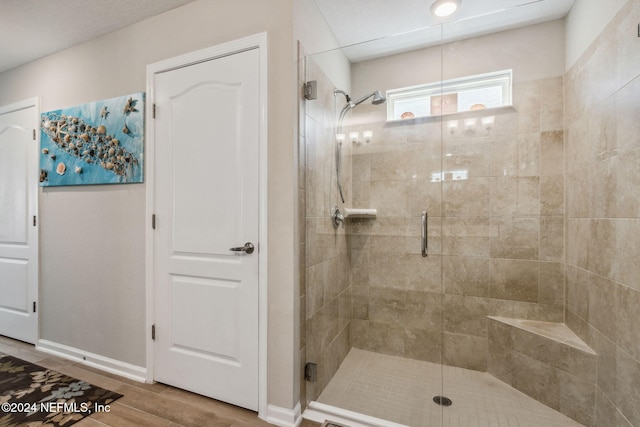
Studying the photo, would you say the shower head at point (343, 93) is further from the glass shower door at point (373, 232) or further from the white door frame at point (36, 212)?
the white door frame at point (36, 212)

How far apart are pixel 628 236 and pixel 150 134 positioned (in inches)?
108

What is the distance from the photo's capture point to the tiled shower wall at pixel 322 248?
1740 mm

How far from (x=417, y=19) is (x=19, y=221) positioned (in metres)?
3.78

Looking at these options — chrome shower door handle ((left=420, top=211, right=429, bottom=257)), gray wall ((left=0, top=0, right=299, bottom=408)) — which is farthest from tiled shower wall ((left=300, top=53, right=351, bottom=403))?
chrome shower door handle ((left=420, top=211, right=429, bottom=257))

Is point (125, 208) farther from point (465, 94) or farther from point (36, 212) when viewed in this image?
point (465, 94)

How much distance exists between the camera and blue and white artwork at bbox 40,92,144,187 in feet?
6.70

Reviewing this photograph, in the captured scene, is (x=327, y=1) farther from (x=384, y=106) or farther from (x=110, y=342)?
(x=110, y=342)

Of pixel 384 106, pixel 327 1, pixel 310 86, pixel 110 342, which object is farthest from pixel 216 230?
pixel 327 1

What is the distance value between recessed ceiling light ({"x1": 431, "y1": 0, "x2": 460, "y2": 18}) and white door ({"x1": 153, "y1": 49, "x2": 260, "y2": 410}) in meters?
1.24

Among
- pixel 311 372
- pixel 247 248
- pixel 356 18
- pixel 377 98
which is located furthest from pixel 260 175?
pixel 356 18

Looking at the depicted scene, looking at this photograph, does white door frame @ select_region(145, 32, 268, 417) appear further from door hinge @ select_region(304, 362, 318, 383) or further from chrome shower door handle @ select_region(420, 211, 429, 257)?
chrome shower door handle @ select_region(420, 211, 429, 257)

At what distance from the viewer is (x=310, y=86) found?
1.74m

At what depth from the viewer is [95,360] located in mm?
2221

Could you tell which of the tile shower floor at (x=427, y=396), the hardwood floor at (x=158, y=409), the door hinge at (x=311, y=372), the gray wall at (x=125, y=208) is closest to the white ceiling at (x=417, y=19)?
the gray wall at (x=125, y=208)
